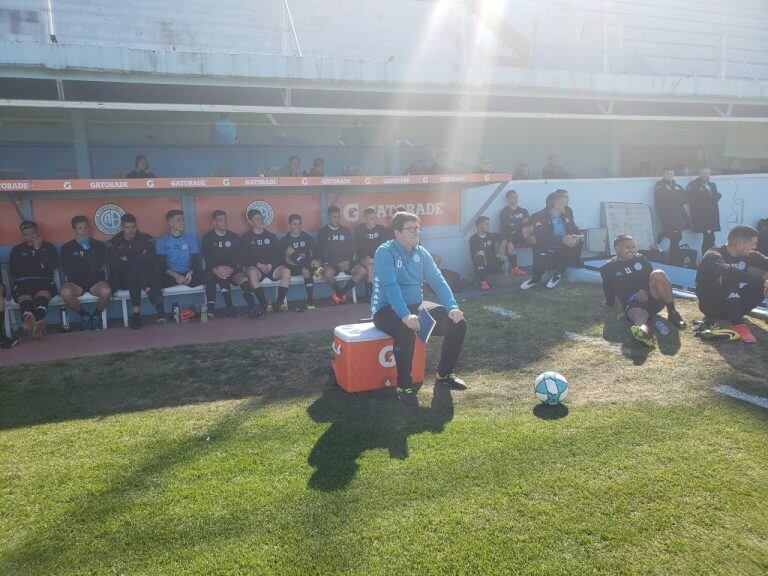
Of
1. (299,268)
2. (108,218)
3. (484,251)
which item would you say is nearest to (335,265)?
(299,268)

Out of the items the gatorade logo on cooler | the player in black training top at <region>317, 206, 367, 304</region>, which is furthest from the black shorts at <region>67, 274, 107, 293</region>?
the gatorade logo on cooler

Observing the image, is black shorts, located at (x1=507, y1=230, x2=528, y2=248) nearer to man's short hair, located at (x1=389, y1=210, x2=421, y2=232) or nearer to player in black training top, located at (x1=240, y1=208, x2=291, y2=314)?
player in black training top, located at (x1=240, y1=208, x2=291, y2=314)

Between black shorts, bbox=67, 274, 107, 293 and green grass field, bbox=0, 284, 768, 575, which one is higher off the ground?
black shorts, bbox=67, 274, 107, 293

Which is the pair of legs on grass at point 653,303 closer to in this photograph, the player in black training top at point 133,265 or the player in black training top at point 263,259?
the player in black training top at point 263,259

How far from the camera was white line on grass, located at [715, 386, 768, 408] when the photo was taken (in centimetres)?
420

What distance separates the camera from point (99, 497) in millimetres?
3123

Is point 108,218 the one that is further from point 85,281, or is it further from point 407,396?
point 407,396

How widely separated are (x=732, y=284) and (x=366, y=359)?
3.96 m

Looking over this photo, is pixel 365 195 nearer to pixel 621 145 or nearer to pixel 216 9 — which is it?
pixel 216 9

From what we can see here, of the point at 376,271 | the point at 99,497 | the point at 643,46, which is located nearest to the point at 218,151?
the point at 376,271

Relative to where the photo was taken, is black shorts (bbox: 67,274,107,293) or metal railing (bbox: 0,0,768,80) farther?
metal railing (bbox: 0,0,768,80)

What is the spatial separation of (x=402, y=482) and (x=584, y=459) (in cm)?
→ 112

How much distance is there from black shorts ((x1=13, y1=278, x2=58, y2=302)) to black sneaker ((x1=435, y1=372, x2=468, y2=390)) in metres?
5.21

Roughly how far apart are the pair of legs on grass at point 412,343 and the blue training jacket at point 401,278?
0.09m
